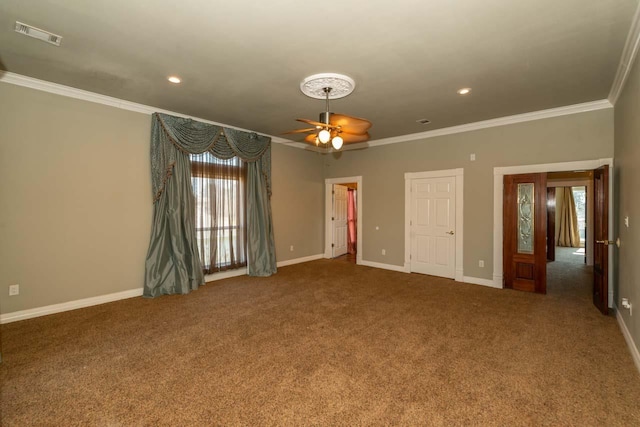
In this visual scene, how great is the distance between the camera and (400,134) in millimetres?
5996

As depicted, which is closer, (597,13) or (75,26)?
(597,13)

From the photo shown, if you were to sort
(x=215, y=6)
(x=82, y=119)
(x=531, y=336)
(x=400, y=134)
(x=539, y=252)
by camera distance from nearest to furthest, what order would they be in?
(x=215, y=6), (x=531, y=336), (x=82, y=119), (x=539, y=252), (x=400, y=134)

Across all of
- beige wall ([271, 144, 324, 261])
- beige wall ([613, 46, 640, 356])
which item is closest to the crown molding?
beige wall ([271, 144, 324, 261])

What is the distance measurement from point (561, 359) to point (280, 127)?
16.3 ft

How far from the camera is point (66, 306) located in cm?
388

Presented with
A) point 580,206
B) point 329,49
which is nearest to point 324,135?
point 329,49

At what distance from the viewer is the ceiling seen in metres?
2.28

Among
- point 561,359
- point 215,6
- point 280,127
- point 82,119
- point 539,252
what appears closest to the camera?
point 215,6

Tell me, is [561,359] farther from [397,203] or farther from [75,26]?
[75,26]

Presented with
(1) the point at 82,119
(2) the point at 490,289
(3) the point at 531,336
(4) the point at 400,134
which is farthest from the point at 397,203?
(1) the point at 82,119

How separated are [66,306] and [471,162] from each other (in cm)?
647

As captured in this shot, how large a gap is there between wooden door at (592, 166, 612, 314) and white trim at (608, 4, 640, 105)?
94cm

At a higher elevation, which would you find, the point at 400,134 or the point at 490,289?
the point at 400,134

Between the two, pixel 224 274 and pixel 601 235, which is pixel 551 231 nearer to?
pixel 601 235
